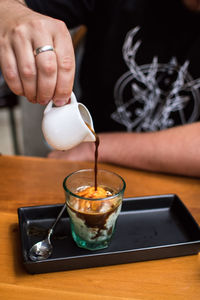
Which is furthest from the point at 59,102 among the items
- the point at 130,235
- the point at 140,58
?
the point at 140,58

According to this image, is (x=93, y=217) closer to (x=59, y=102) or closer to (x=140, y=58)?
(x=59, y=102)

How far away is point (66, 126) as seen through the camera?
836mm

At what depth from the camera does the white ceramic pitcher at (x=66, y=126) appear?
2.71ft

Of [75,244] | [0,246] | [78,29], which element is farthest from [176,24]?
[0,246]

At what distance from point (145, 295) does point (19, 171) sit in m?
0.69

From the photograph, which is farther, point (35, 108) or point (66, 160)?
point (35, 108)

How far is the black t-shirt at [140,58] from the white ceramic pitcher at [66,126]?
840 millimetres

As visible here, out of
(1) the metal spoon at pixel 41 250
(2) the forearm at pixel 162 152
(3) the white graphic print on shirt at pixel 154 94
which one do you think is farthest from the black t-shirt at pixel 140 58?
(1) the metal spoon at pixel 41 250

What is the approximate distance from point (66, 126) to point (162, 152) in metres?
0.53

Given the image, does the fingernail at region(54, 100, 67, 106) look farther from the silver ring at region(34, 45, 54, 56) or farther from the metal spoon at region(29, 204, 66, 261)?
the metal spoon at region(29, 204, 66, 261)

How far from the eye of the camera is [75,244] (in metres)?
0.86

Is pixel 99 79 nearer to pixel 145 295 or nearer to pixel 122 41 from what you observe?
pixel 122 41

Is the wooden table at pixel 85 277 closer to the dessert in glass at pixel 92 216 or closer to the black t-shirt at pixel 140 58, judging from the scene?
the dessert in glass at pixel 92 216

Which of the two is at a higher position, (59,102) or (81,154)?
(59,102)
